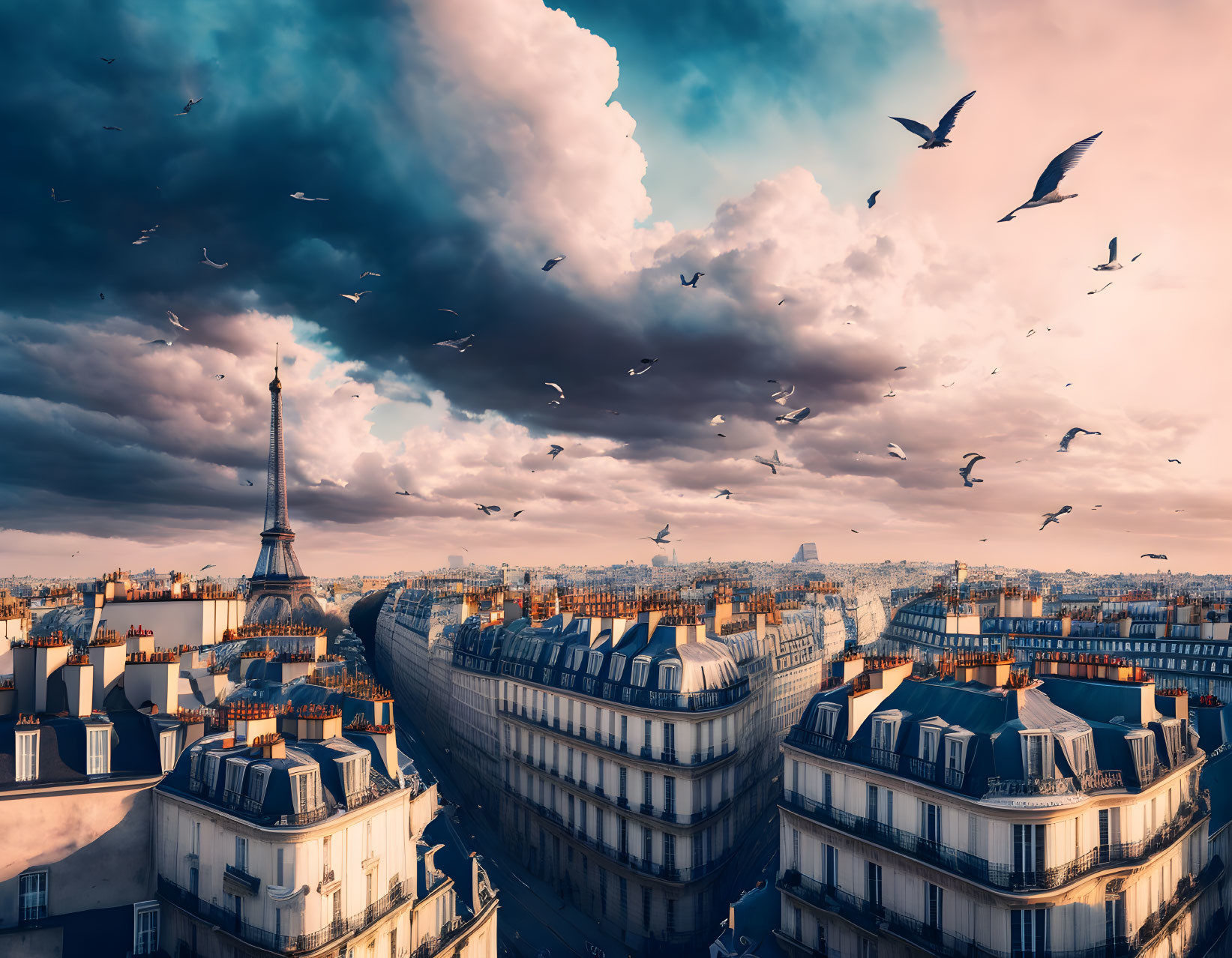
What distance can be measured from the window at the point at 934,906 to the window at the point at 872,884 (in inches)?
74.2

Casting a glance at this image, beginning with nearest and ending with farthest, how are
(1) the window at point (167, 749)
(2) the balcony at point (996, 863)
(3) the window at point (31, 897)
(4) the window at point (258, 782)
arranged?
(2) the balcony at point (996, 863) < (4) the window at point (258, 782) < (3) the window at point (31, 897) < (1) the window at point (167, 749)

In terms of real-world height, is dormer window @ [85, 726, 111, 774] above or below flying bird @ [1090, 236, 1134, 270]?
below

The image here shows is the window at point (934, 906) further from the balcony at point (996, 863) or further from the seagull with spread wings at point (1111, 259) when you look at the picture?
the seagull with spread wings at point (1111, 259)

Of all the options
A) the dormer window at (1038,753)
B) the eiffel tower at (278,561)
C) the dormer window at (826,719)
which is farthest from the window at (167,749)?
the eiffel tower at (278,561)

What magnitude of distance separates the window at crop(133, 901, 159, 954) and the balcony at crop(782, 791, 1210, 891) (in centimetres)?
2403

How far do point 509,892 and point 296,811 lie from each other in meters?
23.9

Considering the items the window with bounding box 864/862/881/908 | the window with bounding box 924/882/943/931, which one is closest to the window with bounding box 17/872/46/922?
the window with bounding box 864/862/881/908

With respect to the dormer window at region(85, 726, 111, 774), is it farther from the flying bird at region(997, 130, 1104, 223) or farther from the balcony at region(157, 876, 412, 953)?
the flying bird at region(997, 130, 1104, 223)

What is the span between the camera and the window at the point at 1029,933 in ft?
74.7

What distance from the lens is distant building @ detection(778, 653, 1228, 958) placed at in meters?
23.2

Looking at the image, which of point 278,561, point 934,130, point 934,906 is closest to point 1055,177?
point 934,130

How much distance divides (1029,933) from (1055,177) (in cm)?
2201

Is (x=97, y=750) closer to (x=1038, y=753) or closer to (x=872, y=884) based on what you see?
(x=872, y=884)

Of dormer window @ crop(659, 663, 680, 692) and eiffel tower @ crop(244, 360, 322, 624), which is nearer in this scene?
dormer window @ crop(659, 663, 680, 692)
